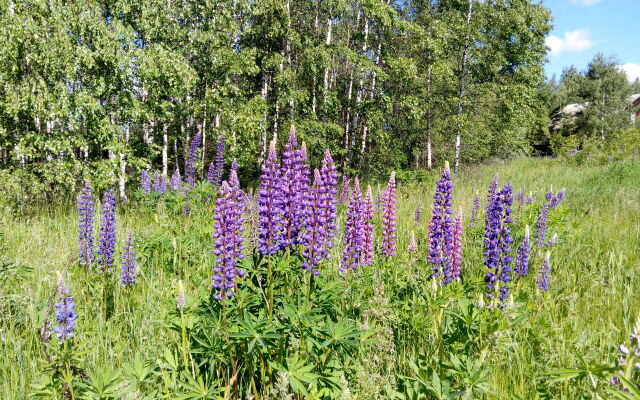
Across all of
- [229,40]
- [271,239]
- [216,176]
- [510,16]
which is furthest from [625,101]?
[271,239]

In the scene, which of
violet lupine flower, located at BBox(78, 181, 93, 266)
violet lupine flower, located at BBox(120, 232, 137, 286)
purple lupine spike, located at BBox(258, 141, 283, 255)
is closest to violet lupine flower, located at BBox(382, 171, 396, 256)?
purple lupine spike, located at BBox(258, 141, 283, 255)

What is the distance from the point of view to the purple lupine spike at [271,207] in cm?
218

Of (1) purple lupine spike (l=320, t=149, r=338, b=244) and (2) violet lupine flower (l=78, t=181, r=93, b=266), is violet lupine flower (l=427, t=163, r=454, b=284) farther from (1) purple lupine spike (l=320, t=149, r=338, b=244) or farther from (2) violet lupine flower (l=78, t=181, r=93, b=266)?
(2) violet lupine flower (l=78, t=181, r=93, b=266)

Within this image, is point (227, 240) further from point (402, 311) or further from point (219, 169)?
point (219, 169)

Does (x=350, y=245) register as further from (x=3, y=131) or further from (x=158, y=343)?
(x=3, y=131)

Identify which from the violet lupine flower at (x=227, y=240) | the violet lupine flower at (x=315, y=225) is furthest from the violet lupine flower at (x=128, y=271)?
the violet lupine flower at (x=315, y=225)

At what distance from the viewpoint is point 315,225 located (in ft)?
7.73

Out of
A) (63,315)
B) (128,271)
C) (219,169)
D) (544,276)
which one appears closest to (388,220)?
(544,276)

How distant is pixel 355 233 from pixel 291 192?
104 centimetres

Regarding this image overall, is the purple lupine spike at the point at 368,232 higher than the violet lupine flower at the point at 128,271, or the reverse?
the purple lupine spike at the point at 368,232

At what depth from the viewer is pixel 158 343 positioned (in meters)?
2.63

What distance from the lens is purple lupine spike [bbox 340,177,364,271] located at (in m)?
3.15

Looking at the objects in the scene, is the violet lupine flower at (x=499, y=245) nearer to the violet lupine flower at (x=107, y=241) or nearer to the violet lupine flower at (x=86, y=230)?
the violet lupine flower at (x=107, y=241)

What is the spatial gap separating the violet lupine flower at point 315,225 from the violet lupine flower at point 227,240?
0.41 meters
